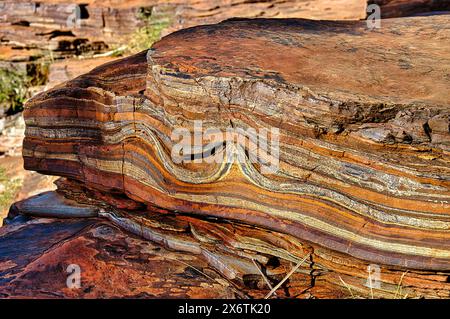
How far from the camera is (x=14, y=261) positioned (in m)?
3.56

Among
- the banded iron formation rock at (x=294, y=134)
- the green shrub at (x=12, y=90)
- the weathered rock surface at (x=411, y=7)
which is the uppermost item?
the weathered rock surface at (x=411, y=7)

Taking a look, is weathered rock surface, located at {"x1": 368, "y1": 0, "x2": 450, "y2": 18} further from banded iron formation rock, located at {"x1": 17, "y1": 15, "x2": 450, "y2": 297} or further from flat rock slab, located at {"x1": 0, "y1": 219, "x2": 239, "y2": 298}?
flat rock slab, located at {"x1": 0, "y1": 219, "x2": 239, "y2": 298}

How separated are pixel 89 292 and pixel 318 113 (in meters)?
1.40

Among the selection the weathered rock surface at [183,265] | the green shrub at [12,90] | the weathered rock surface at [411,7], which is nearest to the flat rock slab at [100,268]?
the weathered rock surface at [183,265]

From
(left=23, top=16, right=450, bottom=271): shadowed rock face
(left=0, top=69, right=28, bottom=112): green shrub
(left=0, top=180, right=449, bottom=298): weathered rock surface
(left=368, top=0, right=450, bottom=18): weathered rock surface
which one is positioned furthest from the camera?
(left=0, top=69, right=28, bottom=112): green shrub

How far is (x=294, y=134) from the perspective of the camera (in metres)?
3.02

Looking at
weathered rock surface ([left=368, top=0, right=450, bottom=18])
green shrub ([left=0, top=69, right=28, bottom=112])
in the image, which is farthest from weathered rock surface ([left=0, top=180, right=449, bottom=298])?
green shrub ([left=0, top=69, right=28, bottom=112])

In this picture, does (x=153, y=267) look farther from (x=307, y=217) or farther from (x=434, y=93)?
(x=434, y=93)

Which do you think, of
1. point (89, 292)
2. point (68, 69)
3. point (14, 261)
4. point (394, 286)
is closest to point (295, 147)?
point (394, 286)

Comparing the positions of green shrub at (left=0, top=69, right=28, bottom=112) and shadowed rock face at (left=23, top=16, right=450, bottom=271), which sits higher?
shadowed rock face at (left=23, top=16, right=450, bottom=271)

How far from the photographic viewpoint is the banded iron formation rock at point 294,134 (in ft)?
9.27

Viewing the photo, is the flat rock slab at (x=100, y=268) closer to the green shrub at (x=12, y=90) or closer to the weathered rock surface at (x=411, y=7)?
the weathered rock surface at (x=411, y=7)

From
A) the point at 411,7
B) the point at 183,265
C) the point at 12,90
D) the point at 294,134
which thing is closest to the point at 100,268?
the point at 183,265

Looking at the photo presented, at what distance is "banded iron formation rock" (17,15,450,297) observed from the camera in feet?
9.27
